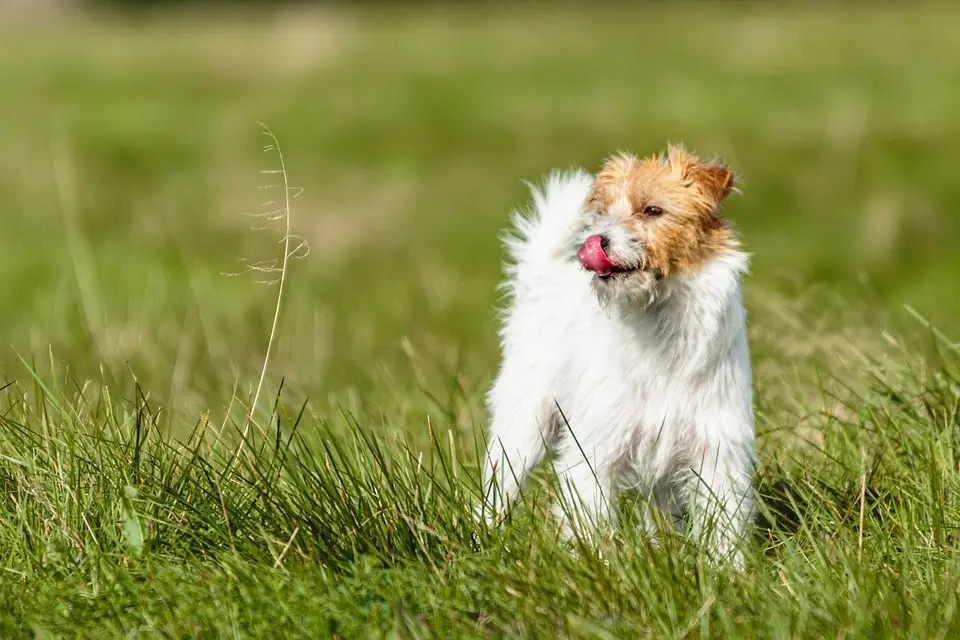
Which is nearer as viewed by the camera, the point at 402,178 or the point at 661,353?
the point at 661,353

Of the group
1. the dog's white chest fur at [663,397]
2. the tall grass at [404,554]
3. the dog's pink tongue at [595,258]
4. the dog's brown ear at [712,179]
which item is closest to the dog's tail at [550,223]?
the dog's white chest fur at [663,397]

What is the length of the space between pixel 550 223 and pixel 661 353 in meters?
0.88

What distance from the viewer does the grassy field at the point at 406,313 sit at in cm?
369

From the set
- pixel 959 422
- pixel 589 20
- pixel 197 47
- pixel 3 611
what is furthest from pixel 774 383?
pixel 589 20

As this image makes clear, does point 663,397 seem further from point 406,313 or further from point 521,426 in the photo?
point 406,313

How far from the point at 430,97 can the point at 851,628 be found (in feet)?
51.3

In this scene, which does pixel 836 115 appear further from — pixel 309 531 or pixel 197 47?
pixel 309 531

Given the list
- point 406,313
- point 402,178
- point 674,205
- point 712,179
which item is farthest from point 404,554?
point 402,178

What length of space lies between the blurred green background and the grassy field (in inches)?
2.3

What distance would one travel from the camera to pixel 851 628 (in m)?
3.41

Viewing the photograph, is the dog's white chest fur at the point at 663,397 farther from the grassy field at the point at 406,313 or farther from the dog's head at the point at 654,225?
the grassy field at the point at 406,313

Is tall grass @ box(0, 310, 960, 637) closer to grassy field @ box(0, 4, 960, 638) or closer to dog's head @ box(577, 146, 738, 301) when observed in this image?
grassy field @ box(0, 4, 960, 638)

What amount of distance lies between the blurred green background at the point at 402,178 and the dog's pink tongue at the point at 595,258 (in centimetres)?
121

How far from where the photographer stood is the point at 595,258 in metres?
4.21
